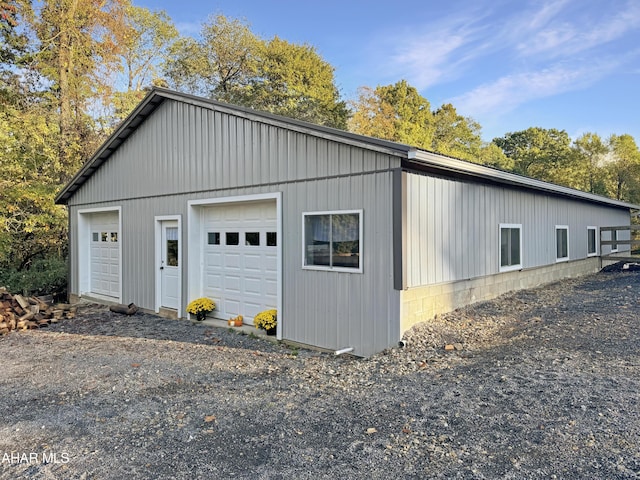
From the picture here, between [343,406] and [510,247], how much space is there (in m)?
6.57

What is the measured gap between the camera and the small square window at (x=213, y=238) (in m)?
8.62

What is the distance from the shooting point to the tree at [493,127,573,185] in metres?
28.0

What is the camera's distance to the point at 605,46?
14.5 metres

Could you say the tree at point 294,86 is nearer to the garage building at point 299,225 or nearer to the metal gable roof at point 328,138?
the metal gable roof at point 328,138

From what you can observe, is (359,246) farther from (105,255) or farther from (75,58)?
(75,58)

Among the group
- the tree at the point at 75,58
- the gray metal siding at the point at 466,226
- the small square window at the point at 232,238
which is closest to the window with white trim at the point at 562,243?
the gray metal siding at the point at 466,226

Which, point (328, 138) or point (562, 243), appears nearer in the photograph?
point (328, 138)

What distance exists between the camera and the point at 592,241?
14.5m

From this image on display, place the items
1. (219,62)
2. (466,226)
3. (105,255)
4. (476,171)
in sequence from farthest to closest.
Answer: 1. (219,62)
2. (105,255)
3. (466,226)
4. (476,171)

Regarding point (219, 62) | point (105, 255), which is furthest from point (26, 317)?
point (219, 62)

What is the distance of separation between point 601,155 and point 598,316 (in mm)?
24941

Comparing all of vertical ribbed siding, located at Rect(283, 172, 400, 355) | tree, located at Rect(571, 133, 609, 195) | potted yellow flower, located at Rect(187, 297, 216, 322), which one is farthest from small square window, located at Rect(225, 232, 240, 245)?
tree, located at Rect(571, 133, 609, 195)

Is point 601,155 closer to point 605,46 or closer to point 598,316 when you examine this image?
point 605,46

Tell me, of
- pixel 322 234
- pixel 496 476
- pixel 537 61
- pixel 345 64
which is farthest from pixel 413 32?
pixel 345 64
